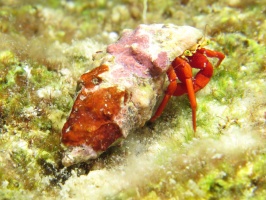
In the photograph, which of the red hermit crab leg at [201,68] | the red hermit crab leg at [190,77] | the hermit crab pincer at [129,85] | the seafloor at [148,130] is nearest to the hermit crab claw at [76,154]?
the hermit crab pincer at [129,85]

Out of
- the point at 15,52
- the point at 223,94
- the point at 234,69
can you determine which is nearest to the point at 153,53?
the point at 223,94

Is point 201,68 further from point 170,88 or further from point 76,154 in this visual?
point 76,154

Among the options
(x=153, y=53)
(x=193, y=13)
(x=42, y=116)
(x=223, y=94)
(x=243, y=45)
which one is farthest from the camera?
(x=193, y=13)

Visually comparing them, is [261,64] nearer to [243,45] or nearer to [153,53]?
[243,45]

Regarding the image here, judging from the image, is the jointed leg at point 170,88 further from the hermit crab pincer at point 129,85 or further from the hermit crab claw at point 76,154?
the hermit crab claw at point 76,154

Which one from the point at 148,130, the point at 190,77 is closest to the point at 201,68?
the point at 190,77

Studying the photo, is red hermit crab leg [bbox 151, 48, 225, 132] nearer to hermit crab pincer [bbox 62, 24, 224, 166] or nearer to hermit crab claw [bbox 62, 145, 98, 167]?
hermit crab pincer [bbox 62, 24, 224, 166]
